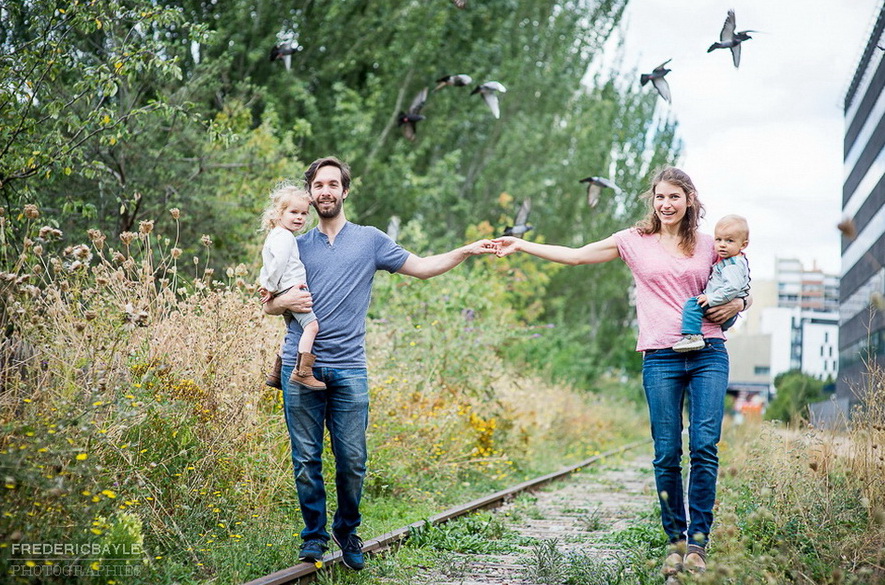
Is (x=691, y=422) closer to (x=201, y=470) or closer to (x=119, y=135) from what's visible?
(x=201, y=470)

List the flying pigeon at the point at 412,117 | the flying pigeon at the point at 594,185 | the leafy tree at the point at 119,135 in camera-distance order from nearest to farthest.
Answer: the leafy tree at the point at 119,135
the flying pigeon at the point at 594,185
the flying pigeon at the point at 412,117

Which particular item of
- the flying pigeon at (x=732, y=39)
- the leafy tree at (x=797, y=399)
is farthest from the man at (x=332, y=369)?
the leafy tree at (x=797, y=399)

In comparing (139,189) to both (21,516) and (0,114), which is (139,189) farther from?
(21,516)

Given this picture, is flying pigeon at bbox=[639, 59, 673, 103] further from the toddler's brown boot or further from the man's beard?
the toddler's brown boot

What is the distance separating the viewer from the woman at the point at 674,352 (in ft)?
17.0

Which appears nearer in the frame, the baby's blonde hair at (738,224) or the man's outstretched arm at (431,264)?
the baby's blonde hair at (738,224)

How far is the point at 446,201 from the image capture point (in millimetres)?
22312

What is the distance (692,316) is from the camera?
16.8 feet

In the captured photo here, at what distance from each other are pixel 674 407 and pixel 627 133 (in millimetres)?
23348

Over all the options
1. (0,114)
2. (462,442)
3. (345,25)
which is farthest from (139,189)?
(345,25)

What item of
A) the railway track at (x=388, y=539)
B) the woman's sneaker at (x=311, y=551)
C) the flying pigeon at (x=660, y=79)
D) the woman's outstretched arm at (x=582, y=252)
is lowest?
the railway track at (x=388, y=539)

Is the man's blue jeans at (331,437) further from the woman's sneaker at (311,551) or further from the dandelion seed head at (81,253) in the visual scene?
the dandelion seed head at (81,253)

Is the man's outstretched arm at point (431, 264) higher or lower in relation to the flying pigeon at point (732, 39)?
lower

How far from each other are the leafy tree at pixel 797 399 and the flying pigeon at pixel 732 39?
3229 mm
